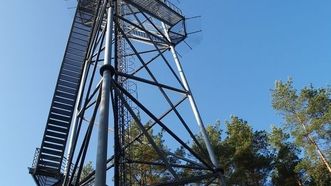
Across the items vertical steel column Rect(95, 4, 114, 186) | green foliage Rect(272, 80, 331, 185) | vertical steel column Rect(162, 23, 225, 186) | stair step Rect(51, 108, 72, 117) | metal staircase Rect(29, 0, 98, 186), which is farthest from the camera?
green foliage Rect(272, 80, 331, 185)

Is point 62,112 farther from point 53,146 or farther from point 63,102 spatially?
point 53,146

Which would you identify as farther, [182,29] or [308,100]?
[308,100]

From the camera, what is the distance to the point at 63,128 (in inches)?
521

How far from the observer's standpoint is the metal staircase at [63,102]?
40.7 feet

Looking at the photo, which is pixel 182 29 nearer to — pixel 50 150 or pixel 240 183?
pixel 50 150

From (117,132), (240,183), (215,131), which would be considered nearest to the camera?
(117,132)

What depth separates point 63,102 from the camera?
13547 mm

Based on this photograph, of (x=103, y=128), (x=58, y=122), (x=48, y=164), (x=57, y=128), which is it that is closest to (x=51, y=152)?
(x=48, y=164)

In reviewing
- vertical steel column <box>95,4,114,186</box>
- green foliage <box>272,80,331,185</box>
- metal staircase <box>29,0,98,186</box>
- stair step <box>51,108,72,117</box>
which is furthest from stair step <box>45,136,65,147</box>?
green foliage <box>272,80,331,185</box>

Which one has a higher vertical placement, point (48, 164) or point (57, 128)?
point (57, 128)

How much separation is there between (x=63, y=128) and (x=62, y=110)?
617mm

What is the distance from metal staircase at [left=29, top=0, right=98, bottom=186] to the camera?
1239 centimetres

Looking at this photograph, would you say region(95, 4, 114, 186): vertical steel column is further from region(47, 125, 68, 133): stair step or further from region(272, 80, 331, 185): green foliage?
region(272, 80, 331, 185): green foliage

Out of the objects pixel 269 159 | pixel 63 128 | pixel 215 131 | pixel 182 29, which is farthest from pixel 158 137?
pixel 63 128
